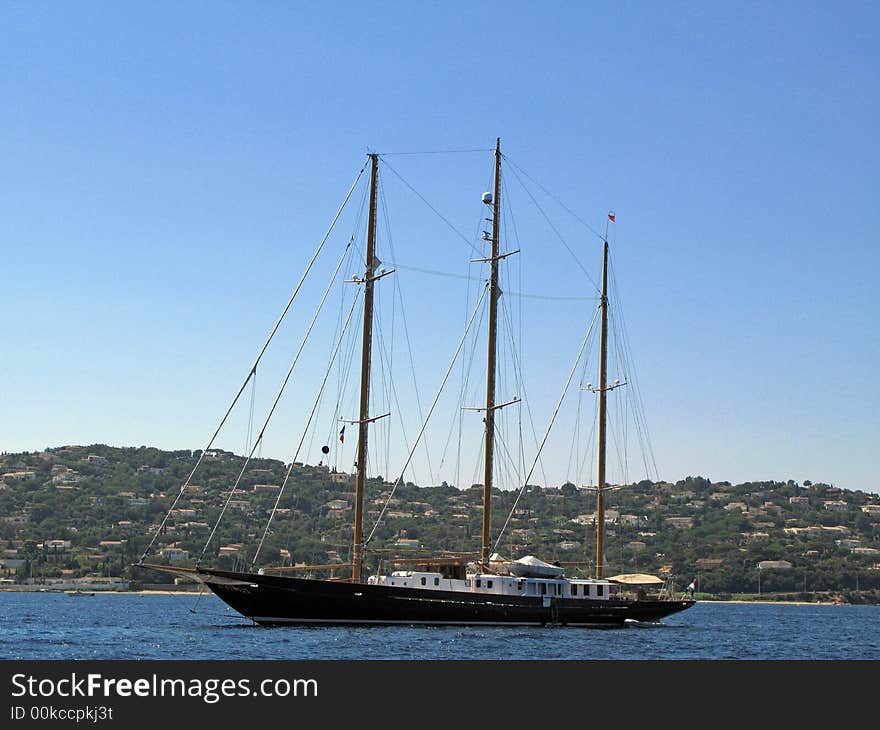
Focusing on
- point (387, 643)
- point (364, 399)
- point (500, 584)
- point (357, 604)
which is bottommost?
point (387, 643)

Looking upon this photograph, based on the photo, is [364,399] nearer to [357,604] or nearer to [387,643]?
[357,604]

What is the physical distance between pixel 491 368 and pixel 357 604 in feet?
59.6

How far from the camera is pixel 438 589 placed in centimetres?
6297

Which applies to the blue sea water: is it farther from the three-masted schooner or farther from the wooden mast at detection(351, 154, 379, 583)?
the wooden mast at detection(351, 154, 379, 583)

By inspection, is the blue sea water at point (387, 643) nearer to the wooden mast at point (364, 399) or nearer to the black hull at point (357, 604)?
the black hull at point (357, 604)

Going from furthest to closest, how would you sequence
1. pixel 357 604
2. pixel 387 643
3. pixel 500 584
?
1. pixel 500 584
2. pixel 357 604
3. pixel 387 643

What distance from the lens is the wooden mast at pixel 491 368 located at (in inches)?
2744

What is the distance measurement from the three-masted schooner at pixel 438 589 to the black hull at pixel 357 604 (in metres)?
0.05

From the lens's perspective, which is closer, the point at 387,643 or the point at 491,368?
the point at 387,643

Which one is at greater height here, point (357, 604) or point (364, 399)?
point (364, 399)

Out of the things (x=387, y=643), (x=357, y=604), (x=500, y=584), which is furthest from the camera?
(x=500, y=584)

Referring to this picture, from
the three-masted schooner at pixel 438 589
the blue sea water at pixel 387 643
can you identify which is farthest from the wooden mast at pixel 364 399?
the blue sea water at pixel 387 643

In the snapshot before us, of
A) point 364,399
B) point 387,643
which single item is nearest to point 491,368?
point 364,399

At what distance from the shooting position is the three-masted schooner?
5941 centimetres
